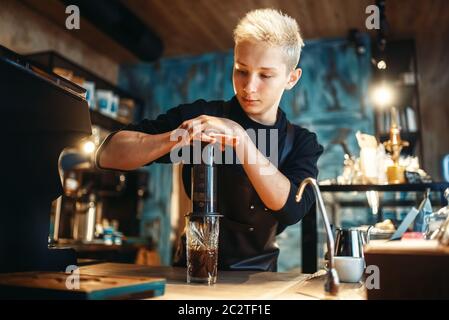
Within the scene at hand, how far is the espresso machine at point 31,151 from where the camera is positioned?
3.67ft

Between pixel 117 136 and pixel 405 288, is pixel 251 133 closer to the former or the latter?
pixel 117 136

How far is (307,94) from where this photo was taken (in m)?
4.96

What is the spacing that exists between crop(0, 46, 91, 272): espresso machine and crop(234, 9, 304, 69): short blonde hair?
0.60m

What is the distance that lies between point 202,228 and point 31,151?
53 centimetres

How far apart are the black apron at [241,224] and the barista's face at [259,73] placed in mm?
299

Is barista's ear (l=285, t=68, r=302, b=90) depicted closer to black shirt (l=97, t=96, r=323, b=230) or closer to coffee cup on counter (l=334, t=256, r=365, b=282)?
black shirt (l=97, t=96, r=323, b=230)

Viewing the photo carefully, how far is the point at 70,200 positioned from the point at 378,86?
133 inches

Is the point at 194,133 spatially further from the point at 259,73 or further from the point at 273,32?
the point at 273,32

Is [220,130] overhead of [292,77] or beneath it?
beneath

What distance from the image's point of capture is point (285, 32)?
1.54 m

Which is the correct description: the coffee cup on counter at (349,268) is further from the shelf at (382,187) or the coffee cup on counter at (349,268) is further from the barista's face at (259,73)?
the shelf at (382,187)

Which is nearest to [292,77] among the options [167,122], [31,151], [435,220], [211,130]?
[167,122]

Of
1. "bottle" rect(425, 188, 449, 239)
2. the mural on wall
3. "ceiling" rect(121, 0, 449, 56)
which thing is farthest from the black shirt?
the mural on wall
